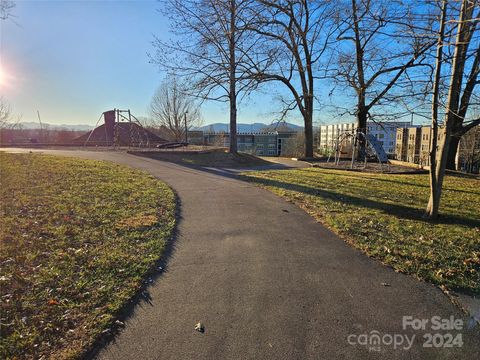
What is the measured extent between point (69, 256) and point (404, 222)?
19.0 ft

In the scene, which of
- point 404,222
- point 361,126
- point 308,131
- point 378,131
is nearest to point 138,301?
point 404,222

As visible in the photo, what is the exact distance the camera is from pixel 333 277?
3.80m

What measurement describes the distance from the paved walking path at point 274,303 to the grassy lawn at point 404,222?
0.42 m

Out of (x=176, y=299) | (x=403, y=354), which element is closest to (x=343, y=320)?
(x=403, y=354)

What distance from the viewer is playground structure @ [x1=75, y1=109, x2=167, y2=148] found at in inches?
963

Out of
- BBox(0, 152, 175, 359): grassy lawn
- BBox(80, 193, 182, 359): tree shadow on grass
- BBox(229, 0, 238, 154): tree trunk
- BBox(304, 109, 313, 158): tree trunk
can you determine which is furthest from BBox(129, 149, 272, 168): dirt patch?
BBox(80, 193, 182, 359): tree shadow on grass

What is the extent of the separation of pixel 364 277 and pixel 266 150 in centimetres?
8082

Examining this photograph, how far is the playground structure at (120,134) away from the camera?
80.2 ft

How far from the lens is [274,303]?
3205 millimetres

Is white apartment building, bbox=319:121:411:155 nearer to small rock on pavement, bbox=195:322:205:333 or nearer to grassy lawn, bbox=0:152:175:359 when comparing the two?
grassy lawn, bbox=0:152:175:359

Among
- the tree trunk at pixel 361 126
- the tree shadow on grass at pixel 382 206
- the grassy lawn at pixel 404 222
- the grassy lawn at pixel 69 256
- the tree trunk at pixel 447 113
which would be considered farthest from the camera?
the tree trunk at pixel 361 126

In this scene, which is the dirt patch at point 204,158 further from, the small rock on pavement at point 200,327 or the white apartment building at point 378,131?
the small rock on pavement at point 200,327

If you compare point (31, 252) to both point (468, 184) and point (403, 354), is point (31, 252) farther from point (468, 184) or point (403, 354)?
point (468, 184)

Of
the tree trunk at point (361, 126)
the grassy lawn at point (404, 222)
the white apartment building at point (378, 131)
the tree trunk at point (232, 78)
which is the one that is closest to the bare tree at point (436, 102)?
the grassy lawn at point (404, 222)
